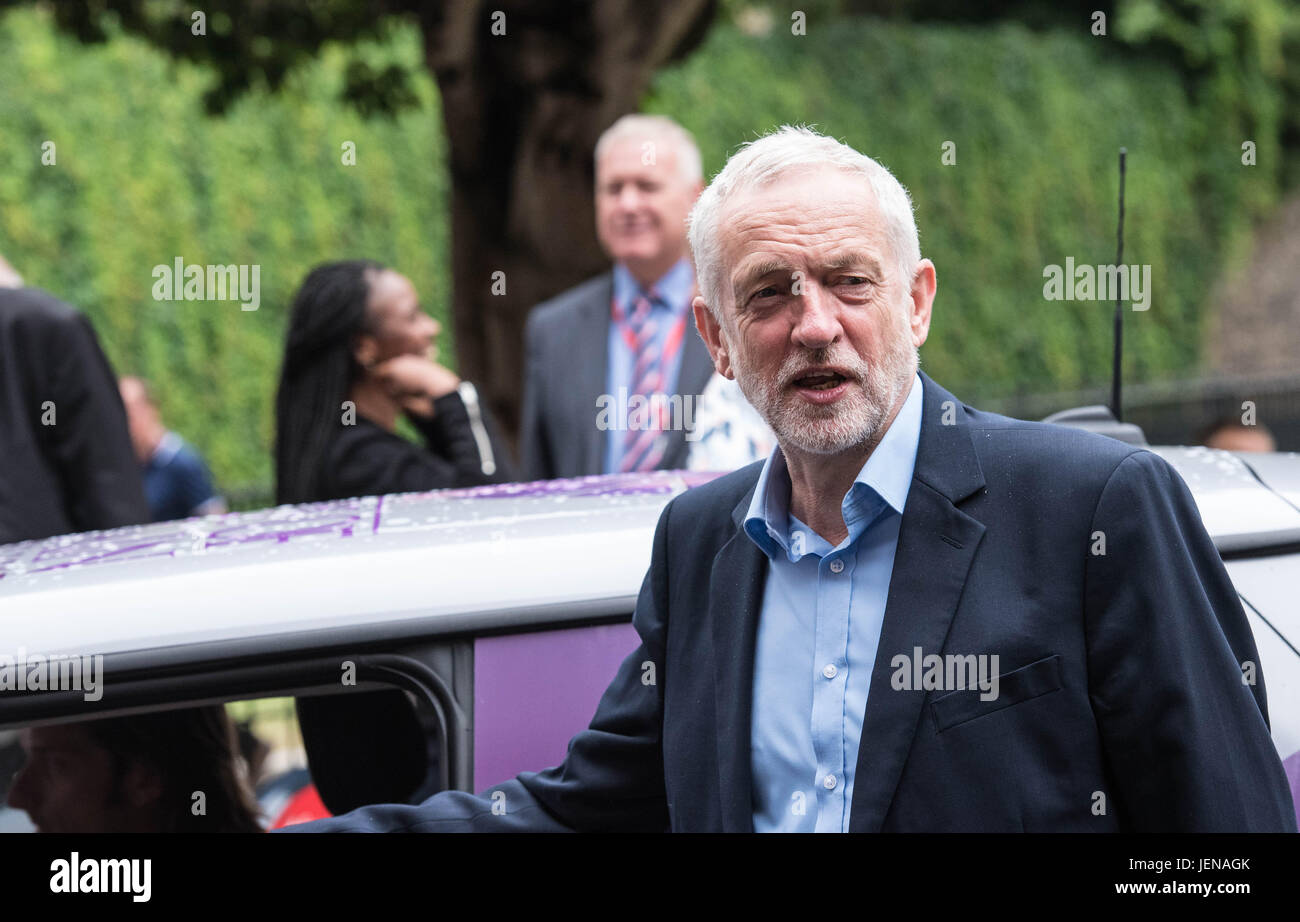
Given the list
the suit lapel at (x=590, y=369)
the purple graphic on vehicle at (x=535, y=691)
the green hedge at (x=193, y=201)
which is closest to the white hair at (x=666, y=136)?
the suit lapel at (x=590, y=369)

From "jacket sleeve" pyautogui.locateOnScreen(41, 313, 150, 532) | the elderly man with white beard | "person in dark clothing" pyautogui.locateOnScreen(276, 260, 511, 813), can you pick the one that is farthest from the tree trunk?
the elderly man with white beard

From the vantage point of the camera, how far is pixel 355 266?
407 centimetres

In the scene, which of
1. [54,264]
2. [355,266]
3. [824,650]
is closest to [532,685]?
[824,650]

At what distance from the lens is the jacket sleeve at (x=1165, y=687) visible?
168 cm

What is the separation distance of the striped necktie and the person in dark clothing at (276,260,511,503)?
1.07 feet

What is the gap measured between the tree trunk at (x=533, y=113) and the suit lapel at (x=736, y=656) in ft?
17.4

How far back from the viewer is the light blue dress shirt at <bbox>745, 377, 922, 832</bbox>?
6.01 ft

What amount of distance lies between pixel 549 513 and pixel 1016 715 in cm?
96

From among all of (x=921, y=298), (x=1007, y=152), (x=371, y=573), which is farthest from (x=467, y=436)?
(x=1007, y=152)

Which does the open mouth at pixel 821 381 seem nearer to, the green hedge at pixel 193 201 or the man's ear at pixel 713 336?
the man's ear at pixel 713 336

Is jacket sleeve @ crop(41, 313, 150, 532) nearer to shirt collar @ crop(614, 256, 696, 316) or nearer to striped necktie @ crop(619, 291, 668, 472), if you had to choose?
striped necktie @ crop(619, 291, 668, 472)

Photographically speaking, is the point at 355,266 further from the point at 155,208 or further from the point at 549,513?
the point at 155,208

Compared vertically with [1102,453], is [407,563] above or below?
below
